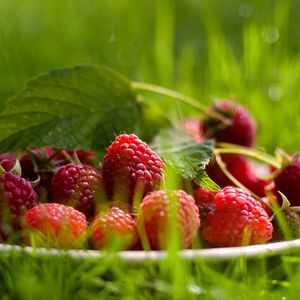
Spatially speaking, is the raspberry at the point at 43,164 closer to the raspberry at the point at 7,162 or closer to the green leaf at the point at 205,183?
the raspberry at the point at 7,162

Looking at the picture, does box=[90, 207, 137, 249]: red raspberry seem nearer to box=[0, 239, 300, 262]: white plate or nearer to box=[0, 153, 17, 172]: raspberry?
box=[0, 239, 300, 262]: white plate

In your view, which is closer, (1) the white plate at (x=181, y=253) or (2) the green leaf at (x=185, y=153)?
(1) the white plate at (x=181, y=253)

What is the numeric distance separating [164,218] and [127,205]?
0.07 metres

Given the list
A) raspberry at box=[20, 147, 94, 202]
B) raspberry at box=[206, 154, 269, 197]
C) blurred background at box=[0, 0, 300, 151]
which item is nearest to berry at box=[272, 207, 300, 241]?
raspberry at box=[206, 154, 269, 197]

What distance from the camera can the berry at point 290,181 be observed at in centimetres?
75

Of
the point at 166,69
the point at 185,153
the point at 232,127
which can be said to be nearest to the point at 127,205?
the point at 185,153

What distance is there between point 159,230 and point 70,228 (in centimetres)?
8

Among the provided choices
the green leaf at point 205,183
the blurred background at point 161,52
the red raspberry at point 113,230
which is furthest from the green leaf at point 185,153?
the blurred background at point 161,52

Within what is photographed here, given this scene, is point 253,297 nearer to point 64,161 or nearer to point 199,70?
point 64,161

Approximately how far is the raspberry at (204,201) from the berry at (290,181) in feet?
0.37

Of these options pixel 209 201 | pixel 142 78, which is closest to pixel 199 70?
pixel 142 78

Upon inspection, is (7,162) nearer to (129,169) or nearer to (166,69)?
(129,169)

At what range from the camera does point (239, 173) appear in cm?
83

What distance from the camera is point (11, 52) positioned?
1173 mm
